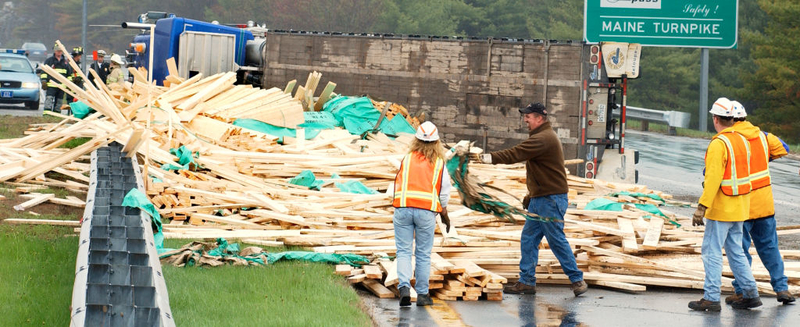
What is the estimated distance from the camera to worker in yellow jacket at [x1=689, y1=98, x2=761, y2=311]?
9.15 metres

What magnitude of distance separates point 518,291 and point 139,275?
12.8 feet

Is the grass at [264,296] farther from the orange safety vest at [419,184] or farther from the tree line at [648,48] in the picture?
the tree line at [648,48]

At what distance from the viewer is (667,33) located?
27578mm

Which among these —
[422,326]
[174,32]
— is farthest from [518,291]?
[174,32]

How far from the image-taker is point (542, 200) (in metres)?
9.65

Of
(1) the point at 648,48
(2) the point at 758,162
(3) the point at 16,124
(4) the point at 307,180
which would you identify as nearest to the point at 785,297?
(2) the point at 758,162

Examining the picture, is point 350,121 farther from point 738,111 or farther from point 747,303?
point 747,303

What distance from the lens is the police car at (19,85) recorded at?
3281 centimetres

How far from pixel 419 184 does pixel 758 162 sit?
3.10 metres

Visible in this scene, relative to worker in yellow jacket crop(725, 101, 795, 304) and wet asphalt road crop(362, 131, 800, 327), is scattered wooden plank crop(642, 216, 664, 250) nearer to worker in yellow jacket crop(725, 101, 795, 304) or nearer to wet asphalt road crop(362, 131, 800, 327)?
wet asphalt road crop(362, 131, 800, 327)

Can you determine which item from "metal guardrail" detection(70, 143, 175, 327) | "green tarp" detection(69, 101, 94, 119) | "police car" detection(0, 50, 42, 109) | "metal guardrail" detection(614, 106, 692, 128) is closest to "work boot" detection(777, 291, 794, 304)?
"metal guardrail" detection(70, 143, 175, 327)

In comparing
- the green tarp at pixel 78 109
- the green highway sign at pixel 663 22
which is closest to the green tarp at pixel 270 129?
the green tarp at pixel 78 109

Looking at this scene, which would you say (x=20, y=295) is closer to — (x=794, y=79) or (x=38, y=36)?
(x=794, y=79)

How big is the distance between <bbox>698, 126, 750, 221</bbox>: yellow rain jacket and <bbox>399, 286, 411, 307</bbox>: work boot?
2753 mm
